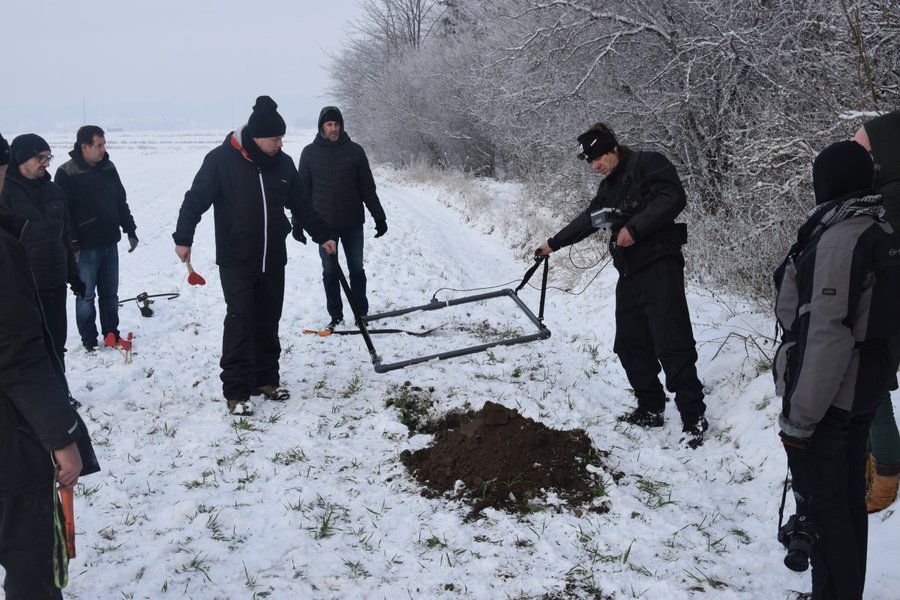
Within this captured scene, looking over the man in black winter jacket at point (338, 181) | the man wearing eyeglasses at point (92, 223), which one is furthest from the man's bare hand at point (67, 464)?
the man in black winter jacket at point (338, 181)

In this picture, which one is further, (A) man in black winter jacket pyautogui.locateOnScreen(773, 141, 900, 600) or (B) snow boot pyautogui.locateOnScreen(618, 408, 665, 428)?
(B) snow boot pyautogui.locateOnScreen(618, 408, 665, 428)

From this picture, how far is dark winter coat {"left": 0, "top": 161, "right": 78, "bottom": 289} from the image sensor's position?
5539 millimetres

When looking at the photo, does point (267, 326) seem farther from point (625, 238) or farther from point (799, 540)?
point (799, 540)

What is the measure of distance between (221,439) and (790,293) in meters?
4.10

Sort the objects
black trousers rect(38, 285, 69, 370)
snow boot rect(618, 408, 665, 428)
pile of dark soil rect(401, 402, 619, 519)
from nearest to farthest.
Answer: pile of dark soil rect(401, 402, 619, 519)
snow boot rect(618, 408, 665, 428)
black trousers rect(38, 285, 69, 370)

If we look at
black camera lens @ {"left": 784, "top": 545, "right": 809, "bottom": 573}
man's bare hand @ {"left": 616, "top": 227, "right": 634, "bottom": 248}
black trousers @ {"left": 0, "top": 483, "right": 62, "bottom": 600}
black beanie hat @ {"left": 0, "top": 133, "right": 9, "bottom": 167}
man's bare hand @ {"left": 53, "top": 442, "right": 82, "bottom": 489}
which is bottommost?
black camera lens @ {"left": 784, "top": 545, "right": 809, "bottom": 573}

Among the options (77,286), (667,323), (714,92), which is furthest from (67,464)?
(714,92)

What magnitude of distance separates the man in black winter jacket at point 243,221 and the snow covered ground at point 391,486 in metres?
0.48

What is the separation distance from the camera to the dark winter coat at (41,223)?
5.54 metres

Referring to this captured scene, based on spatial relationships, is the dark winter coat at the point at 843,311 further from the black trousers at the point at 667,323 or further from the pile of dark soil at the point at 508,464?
the black trousers at the point at 667,323

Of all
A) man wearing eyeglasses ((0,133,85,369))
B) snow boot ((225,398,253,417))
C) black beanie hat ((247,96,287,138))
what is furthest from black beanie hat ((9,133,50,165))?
snow boot ((225,398,253,417))

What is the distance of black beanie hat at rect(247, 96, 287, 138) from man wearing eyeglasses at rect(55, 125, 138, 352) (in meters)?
2.41

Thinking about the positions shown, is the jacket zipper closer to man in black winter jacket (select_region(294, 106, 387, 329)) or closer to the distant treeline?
man in black winter jacket (select_region(294, 106, 387, 329))

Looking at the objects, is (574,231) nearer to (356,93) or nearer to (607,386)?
(607,386)
